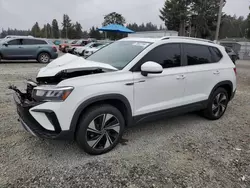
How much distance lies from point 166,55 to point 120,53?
2.53 ft

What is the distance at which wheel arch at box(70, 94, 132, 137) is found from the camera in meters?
2.67

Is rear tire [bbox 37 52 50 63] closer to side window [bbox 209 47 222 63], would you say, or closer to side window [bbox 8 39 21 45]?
side window [bbox 8 39 21 45]

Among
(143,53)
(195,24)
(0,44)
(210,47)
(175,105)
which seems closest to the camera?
(143,53)

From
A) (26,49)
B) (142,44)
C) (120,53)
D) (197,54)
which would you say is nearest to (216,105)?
(197,54)

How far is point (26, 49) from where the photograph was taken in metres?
12.7

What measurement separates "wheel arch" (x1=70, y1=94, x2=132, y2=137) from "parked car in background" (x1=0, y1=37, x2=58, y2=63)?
11.5m

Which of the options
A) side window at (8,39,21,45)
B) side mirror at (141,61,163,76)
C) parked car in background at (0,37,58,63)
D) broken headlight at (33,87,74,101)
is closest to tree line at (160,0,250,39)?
parked car in background at (0,37,58,63)

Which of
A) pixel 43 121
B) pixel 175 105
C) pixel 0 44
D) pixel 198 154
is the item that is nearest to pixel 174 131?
pixel 175 105

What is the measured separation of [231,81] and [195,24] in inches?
1512

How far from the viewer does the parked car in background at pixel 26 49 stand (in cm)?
1236

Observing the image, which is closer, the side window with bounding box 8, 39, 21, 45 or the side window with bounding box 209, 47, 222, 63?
the side window with bounding box 209, 47, 222, 63

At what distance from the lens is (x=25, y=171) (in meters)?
2.65

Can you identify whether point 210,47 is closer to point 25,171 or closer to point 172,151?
point 172,151

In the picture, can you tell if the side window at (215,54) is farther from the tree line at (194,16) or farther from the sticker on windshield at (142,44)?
the tree line at (194,16)
